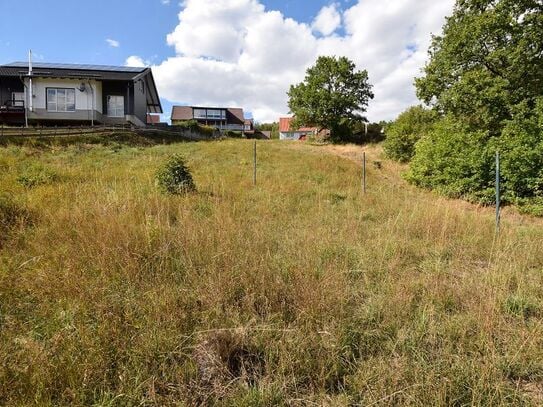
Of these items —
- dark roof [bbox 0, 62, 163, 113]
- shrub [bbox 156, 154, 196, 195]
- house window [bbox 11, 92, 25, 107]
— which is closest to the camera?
shrub [bbox 156, 154, 196, 195]

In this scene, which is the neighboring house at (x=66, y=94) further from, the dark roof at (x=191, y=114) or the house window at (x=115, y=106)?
the dark roof at (x=191, y=114)

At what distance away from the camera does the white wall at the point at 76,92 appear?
23422mm

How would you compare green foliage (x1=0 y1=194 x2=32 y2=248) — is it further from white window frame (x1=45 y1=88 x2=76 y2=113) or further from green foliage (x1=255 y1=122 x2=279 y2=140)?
green foliage (x1=255 y1=122 x2=279 y2=140)

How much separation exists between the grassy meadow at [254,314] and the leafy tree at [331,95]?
29980mm

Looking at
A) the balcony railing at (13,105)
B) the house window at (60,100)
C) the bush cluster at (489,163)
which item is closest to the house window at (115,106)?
the house window at (60,100)

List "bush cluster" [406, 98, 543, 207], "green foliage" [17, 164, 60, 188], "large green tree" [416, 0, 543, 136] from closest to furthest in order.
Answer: "green foliage" [17, 164, 60, 188], "bush cluster" [406, 98, 543, 207], "large green tree" [416, 0, 543, 136]

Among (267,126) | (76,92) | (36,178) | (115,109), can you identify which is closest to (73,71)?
(76,92)

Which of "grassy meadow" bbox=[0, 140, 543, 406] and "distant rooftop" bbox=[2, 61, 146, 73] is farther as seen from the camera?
"distant rooftop" bbox=[2, 61, 146, 73]

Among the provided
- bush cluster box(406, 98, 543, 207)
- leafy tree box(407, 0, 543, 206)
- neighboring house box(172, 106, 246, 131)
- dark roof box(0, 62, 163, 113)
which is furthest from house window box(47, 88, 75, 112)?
neighboring house box(172, 106, 246, 131)

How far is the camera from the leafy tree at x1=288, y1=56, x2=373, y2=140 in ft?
110

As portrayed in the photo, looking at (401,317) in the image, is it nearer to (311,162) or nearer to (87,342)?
(87,342)

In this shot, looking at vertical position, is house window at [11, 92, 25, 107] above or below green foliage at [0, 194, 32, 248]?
above

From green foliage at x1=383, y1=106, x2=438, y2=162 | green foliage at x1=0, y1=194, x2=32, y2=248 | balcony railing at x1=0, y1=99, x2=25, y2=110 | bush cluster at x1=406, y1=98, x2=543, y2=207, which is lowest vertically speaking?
green foliage at x1=0, y1=194, x2=32, y2=248

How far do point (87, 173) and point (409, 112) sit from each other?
28210mm
